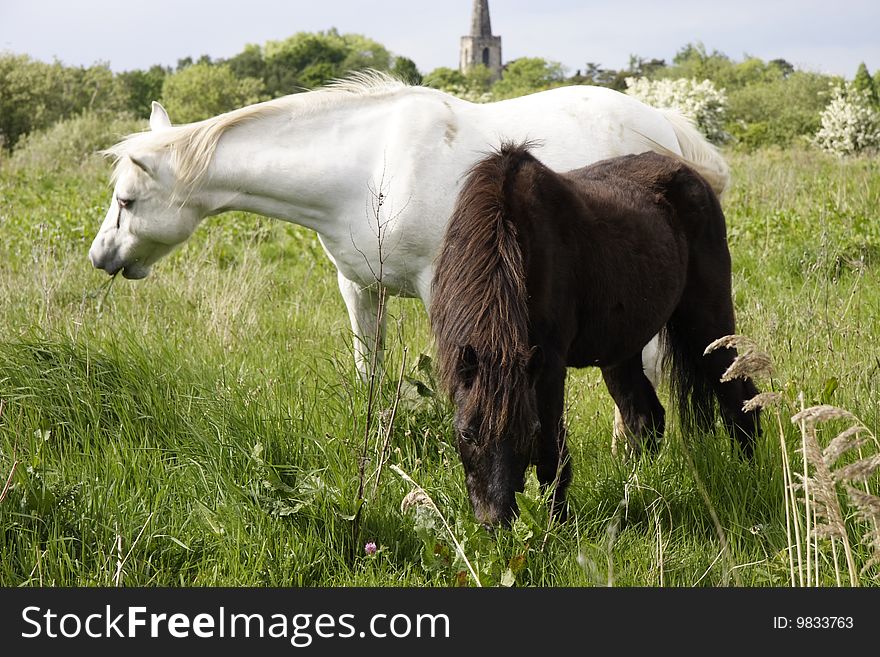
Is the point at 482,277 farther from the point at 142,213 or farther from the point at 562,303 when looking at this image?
the point at 142,213

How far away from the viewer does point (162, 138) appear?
4820 millimetres

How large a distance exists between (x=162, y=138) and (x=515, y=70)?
9721 cm

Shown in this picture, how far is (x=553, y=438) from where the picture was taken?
315 cm

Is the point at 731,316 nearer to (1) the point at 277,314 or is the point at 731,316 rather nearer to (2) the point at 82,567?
(2) the point at 82,567

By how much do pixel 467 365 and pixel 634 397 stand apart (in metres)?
1.97

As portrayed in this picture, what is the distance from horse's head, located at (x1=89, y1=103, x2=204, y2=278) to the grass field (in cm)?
41

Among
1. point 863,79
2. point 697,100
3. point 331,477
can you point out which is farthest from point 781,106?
point 331,477

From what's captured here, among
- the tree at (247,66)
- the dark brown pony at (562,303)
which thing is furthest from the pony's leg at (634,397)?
the tree at (247,66)

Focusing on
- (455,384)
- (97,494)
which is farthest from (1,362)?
A: (455,384)

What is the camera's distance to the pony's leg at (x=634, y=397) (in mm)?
4434

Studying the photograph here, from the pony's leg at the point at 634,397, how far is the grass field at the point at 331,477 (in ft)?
0.57

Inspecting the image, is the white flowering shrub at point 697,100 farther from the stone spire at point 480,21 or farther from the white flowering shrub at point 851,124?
the stone spire at point 480,21

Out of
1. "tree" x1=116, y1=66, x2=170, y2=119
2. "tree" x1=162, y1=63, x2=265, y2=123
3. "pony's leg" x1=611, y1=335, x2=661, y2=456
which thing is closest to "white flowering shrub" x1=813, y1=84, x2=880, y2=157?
"pony's leg" x1=611, y1=335, x2=661, y2=456

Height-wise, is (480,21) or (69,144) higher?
(480,21)
